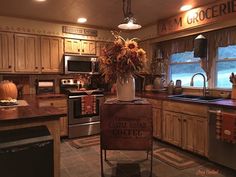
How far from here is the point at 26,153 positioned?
173 centimetres

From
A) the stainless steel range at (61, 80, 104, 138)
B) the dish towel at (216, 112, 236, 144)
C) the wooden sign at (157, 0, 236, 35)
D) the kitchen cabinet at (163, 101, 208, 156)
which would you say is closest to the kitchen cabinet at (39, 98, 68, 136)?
the stainless steel range at (61, 80, 104, 138)

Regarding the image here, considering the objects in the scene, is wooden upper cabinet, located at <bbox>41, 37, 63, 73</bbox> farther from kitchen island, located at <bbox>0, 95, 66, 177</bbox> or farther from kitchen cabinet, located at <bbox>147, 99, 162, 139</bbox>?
kitchen island, located at <bbox>0, 95, 66, 177</bbox>

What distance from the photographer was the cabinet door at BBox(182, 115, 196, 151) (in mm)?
3342

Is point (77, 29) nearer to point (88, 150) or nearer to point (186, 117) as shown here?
point (88, 150)

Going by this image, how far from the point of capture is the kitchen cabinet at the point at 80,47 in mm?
4773

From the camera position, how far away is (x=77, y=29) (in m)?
4.86

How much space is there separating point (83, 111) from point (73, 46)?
4.97 ft

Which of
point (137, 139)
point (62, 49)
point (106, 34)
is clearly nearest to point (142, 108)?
point (137, 139)

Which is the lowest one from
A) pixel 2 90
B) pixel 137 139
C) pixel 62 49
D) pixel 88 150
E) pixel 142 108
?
pixel 88 150

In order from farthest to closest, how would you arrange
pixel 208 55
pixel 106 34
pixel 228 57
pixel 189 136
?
pixel 106 34 < pixel 208 55 < pixel 228 57 < pixel 189 136

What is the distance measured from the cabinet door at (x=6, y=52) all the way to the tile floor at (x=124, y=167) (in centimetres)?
202

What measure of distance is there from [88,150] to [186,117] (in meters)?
1.77

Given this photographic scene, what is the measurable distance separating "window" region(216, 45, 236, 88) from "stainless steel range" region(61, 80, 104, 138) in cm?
242

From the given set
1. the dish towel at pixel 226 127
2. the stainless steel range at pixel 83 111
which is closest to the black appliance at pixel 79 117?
the stainless steel range at pixel 83 111
